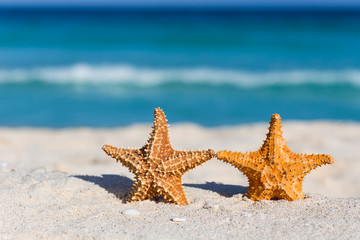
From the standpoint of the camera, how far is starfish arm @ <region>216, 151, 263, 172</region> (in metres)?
3.98

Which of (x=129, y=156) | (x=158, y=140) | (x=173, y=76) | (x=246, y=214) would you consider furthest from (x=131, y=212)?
(x=173, y=76)

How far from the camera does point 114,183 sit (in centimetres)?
476

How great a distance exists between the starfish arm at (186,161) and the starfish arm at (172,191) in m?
0.09

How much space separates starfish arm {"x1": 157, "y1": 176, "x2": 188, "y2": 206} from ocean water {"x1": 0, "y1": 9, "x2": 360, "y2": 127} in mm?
6742

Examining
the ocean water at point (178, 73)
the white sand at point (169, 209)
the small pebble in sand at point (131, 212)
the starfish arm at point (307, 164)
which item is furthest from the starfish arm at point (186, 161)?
the ocean water at point (178, 73)

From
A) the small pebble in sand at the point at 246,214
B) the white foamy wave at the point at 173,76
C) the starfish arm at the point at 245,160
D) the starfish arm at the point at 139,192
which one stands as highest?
the white foamy wave at the point at 173,76

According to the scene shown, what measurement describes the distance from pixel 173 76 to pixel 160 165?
491 inches

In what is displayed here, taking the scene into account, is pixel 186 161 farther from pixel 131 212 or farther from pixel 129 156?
pixel 131 212

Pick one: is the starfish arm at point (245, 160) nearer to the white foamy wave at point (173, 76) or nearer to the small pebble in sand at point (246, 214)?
the small pebble in sand at point (246, 214)

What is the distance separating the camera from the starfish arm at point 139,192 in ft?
13.2

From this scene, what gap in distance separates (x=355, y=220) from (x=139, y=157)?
1.97m

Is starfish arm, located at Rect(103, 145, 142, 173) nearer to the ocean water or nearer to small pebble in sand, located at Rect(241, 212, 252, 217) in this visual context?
small pebble in sand, located at Rect(241, 212, 252, 217)

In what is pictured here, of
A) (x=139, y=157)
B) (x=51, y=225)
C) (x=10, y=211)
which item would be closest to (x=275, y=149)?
(x=139, y=157)

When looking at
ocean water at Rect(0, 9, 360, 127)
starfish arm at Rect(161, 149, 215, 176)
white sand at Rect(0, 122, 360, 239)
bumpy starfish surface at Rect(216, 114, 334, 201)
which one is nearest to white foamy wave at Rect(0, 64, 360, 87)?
ocean water at Rect(0, 9, 360, 127)
